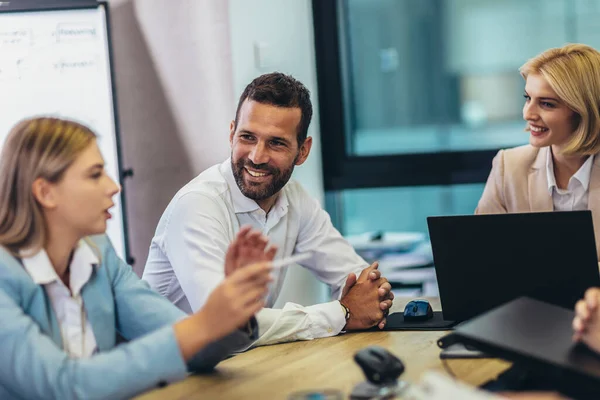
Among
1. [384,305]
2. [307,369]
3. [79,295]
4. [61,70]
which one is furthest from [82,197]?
[61,70]

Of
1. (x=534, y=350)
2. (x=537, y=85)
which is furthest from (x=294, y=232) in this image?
(x=534, y=350)

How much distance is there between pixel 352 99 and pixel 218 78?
2.84ft

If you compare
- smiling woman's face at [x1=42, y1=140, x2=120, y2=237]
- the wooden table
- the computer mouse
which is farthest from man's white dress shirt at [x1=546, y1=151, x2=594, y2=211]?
smiling woman's face at [x1=42, y1=140, x2=120, y2=237]

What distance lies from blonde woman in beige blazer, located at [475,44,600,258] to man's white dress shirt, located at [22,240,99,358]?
4.94ft

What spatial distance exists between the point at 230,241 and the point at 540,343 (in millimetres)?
1005

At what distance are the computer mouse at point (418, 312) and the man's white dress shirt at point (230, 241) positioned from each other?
0.65 feet

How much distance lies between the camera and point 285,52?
131 inches

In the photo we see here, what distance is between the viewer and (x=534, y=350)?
1.29m

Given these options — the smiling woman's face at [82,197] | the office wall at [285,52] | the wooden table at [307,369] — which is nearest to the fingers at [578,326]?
the wooden table at [307,369]

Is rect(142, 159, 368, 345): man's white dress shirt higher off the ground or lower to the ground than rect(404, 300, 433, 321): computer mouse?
higher

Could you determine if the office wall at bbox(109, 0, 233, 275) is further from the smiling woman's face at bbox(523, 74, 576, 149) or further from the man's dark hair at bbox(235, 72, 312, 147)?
the smiling woman's face at bbox(523, 74, 576, 149)

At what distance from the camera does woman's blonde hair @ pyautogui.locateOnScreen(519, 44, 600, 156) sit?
2.36 metres

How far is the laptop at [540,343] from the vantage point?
123 centimetres

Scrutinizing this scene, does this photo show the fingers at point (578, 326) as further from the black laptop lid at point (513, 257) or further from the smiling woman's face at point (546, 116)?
the smiling woman's face at point (546, 116)
